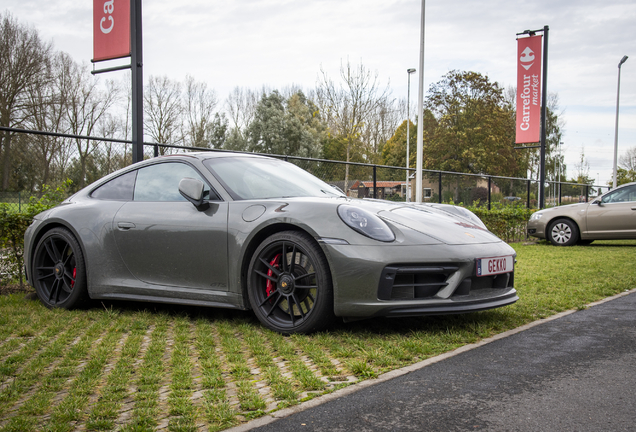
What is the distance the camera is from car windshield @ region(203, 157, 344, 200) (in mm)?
4430

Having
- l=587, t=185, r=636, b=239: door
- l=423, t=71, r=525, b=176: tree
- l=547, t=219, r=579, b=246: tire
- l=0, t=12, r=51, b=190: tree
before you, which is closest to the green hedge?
l=547, t=219, r=579, b=246: tire

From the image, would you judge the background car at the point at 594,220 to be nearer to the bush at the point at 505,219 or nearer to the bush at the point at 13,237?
the bush at the point at 505,219

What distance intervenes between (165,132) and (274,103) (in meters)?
13.0

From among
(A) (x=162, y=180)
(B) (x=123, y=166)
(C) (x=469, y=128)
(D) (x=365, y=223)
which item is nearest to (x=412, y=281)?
(D) (x=365, y=223)

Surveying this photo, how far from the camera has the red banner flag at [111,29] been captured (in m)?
7.06

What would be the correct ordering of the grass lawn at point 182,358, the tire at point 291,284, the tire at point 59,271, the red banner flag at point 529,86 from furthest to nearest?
the red banner flag at point 529,86 → the tire at point 59,271 → the tire at point 291,284 → the grass lawn at point 182,358

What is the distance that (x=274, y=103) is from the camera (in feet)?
176

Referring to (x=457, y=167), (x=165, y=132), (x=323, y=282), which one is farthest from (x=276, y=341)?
(x=457, y=167)

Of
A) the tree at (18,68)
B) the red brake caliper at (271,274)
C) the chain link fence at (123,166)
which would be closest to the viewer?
the red brake caliper at (271,274)

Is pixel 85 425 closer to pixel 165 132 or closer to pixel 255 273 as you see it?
pixel 255 273

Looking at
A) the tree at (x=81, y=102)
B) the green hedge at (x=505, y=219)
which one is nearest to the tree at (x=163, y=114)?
the tree at (x=81, y=102)

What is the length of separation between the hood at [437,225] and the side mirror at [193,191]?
137cm

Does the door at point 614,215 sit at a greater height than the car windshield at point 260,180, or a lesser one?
lesser

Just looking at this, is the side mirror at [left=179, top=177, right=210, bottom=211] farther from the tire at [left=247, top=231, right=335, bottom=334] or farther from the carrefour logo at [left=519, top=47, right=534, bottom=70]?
the carrefour logo at [left=519, top=47, right=534, bottom=70]
